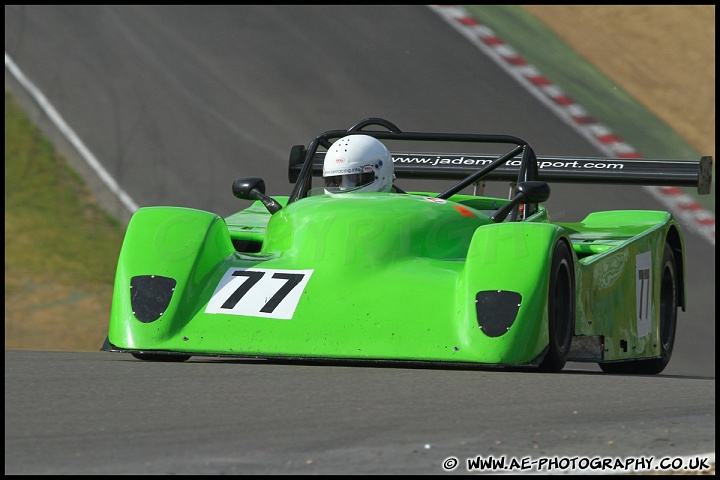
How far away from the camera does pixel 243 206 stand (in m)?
15.5

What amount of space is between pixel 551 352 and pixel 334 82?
42.9 ft

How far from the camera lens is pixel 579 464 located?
4211mm

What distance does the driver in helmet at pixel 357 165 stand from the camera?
8.01 meters

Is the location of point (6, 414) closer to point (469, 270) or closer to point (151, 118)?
point (469, 270)

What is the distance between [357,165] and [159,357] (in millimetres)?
1663

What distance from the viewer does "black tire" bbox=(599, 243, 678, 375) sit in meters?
9.03

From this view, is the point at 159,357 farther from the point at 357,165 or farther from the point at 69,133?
the point at 69,133

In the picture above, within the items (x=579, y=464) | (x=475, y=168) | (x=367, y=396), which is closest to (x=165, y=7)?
(x=475, y=168)

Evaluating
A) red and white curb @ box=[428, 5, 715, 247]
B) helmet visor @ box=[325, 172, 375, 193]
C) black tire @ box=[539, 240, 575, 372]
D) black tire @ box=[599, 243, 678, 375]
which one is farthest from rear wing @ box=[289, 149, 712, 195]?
red and white curb @ box=[428, 5, 715, 247]

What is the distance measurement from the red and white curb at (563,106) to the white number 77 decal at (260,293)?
8.24 metres

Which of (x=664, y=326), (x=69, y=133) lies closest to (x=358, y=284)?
(x=664, y=326)

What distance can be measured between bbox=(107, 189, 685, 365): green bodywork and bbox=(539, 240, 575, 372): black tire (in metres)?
0.10

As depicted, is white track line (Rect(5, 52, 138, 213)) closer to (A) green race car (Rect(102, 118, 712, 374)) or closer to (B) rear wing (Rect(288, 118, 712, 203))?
(B) rear wing (Rect(288, 118, 712, 203))

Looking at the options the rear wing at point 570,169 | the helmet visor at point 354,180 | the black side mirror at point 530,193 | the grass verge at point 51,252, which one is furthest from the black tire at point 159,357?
the grass verge at point 51,252
